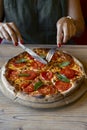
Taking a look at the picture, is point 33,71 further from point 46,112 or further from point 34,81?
point 46,112

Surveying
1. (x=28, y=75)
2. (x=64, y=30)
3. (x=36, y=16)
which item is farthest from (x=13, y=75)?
(x=36, y=16)

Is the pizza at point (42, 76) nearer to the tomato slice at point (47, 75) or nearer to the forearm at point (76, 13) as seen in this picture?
the tomato slice at point (47, 75)

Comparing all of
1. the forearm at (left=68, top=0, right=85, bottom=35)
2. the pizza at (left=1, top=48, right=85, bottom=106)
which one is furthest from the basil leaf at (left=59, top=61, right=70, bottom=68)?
the forearm at (left=68, top=0, right=85, bottom=35)

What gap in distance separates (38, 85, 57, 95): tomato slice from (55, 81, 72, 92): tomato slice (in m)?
0.02

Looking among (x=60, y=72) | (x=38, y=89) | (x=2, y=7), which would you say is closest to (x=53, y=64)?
(x=60, y=72)

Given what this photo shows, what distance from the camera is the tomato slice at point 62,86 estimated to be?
0.91 meters

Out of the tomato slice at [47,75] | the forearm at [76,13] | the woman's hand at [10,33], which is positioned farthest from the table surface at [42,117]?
the forearm at [76,13]

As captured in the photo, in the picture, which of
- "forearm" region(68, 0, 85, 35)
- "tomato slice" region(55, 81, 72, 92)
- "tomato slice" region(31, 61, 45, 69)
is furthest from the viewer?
"forearm" region(68, 0, 85, 35)

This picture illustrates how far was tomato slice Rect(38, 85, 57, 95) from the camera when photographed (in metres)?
0.89

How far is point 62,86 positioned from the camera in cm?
92

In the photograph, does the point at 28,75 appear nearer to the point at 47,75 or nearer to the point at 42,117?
the point at 47,75

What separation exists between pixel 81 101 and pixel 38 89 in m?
0.14

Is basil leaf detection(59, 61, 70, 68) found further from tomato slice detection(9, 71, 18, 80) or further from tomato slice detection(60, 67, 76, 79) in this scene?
tomato slice detection(9, 71, 18, 80)

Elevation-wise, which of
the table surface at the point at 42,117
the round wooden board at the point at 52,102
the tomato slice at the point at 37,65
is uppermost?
the tomato slice at the point at 37,65
